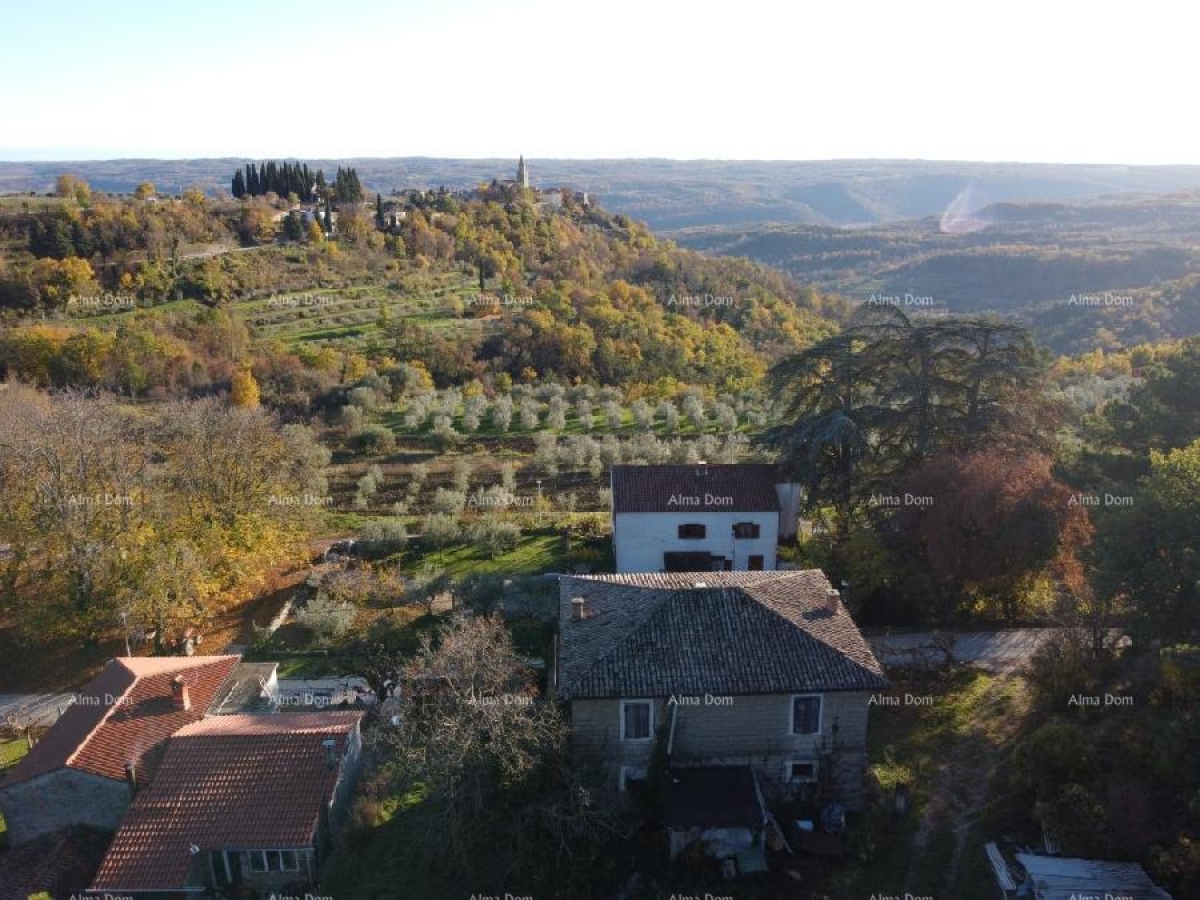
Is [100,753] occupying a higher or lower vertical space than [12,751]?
higher

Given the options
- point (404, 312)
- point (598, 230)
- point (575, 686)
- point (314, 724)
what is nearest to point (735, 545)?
point (575, 686)

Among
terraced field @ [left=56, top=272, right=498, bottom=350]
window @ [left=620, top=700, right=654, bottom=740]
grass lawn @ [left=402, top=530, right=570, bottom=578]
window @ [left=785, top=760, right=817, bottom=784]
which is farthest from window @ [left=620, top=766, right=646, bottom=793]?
terraced field @ [left=56, top=272, right=498, bottom=350]

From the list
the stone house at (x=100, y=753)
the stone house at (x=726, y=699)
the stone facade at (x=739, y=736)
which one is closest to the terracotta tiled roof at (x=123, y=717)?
the stone house at (x=100, y=753)

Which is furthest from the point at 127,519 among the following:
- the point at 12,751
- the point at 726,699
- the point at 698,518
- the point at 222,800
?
the point at 726,699

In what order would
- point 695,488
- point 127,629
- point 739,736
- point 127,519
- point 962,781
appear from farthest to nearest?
1. point 695,488
2. point 127,519
3. point 127,629
4. point 962,781
5. point 739,736

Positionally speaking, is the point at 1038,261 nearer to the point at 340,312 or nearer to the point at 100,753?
the point at 340,312

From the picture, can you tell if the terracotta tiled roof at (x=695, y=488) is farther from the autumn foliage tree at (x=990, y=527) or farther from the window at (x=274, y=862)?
the window at (x=274, y=862)

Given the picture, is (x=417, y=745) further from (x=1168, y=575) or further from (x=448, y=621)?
(x=1168, y=575)

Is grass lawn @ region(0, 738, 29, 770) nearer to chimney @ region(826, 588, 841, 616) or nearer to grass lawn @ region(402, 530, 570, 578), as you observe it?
grass lawn @ region(402, 530, 570, 578)
